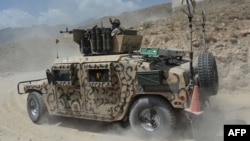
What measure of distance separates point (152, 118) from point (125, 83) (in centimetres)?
95

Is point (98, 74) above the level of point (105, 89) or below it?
above

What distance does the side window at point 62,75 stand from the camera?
981 centimetres

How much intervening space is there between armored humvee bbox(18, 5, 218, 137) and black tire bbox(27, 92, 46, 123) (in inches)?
1.0

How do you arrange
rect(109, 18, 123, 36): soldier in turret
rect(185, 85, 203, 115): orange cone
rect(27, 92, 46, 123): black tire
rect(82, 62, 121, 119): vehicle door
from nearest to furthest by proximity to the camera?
rect(185, 85, 203, 115): orange cone < rect(82, 62, 121, 119): vehicle door < rect(109, 18, 123, 36): soldier in turret < rect(27, 92, 46, 123): black tire

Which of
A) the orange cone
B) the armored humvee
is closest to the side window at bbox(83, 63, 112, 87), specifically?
the armored humvee

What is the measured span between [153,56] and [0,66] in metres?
26.0

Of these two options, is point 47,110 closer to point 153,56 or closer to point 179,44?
point 153,56

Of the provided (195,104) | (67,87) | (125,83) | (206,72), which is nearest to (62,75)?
(67,87)

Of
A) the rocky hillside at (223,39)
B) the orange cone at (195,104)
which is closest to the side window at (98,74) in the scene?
the orange cone at (195,104)

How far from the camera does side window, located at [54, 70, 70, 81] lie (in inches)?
386

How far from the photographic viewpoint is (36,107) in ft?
36.0

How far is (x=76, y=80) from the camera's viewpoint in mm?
9680

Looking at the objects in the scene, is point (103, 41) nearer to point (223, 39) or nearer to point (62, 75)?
point (62, 75)

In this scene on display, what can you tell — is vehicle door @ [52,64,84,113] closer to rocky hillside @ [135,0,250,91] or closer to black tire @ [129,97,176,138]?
black tire @ [129,97,176,138]
